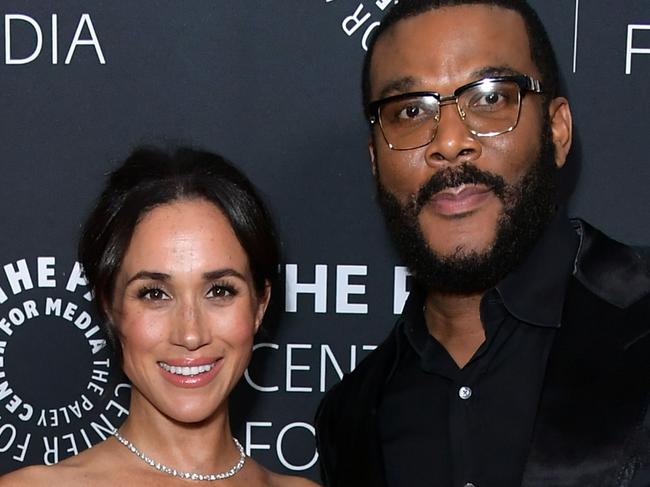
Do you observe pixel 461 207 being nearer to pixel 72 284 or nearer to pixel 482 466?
pixel 482 466

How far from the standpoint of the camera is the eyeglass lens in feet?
5.56

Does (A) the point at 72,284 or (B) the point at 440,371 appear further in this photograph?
(A) the point at 72,284

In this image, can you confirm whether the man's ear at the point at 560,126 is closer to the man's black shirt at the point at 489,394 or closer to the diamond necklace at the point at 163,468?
the man's black shirt at the point at 489,394

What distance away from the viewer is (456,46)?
1.73m

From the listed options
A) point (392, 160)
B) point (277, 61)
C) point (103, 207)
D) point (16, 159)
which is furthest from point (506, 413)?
point (16, 159)

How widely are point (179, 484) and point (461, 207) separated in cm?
69

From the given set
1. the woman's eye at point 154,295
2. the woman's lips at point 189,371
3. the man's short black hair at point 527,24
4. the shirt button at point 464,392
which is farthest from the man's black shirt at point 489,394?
the woman's eye at point 154,295

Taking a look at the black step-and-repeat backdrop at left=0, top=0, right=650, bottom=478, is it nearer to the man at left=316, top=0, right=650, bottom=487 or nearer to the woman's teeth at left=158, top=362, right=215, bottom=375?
the man at left=316, top=0, right=650, bottom=487

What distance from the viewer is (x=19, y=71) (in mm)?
2182

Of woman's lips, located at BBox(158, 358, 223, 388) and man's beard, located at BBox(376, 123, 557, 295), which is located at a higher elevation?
man's beard, located at BBox(376, 123, 557, 295)

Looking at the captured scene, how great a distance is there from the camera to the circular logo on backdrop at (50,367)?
2.21 m

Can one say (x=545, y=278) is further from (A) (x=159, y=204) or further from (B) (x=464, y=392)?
(A) (x=159, y=204)

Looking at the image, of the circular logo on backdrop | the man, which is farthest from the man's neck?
the circular logo on backdrop

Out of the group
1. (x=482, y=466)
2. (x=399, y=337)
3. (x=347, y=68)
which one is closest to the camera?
(x=482, y=466)
